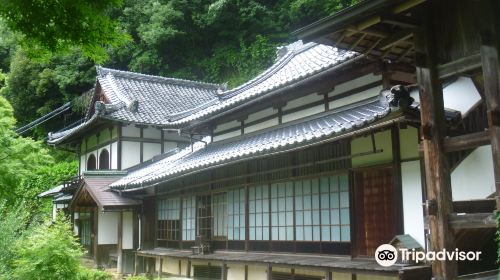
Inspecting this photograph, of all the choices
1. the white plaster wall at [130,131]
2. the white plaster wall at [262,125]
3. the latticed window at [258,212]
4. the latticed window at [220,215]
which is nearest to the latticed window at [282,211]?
the latticed window at [258,212]

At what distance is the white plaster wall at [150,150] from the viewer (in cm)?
2262

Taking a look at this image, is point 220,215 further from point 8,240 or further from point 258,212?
point 8,240

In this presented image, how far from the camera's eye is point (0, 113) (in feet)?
58.3

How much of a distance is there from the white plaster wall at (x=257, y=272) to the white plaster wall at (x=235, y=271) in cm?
36

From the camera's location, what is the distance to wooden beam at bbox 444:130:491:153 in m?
5.75

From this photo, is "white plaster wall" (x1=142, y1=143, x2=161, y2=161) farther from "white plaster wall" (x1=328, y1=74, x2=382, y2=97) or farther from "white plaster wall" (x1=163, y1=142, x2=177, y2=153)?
"white plaster wall" (x1=328, y1=74, x2=382, y2=97)

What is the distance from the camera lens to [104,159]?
2366 cm

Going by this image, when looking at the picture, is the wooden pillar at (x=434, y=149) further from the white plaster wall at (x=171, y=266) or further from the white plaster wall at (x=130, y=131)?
the white plaster wall at (x=130, y=131)

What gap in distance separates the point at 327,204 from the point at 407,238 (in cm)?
248

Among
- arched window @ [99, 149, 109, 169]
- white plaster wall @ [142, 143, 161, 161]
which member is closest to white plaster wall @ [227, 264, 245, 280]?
white plaster wall @ [142, 143, 161, 161]

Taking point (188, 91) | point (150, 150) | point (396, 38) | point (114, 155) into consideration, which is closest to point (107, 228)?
point (114, 155)

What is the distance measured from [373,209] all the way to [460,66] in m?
4.49

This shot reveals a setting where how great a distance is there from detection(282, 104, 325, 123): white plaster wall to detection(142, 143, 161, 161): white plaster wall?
1116 centimetres

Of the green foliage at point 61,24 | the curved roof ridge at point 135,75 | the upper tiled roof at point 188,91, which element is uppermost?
the curved roof ridge at point 135,75
